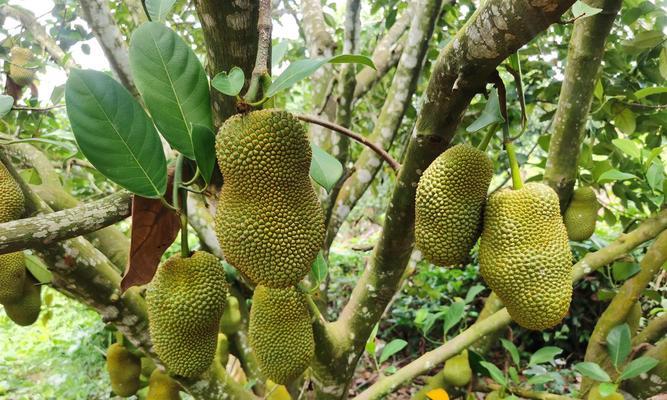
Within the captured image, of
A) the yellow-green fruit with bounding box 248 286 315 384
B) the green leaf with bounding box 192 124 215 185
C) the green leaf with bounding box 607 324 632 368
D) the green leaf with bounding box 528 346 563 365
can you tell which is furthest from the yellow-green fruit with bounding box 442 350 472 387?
the green leaf with bounding box 192 124 215 185

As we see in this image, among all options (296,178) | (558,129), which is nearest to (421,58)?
(558,129)

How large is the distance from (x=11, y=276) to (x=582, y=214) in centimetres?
117

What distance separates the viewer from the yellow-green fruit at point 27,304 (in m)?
1.10

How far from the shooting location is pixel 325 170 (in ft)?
1.90

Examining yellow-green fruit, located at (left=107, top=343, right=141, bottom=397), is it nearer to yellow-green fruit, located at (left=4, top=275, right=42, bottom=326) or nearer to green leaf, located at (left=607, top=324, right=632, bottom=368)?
yellow-green fruit, located at (left=4, top=275, right=42, bottom=326)

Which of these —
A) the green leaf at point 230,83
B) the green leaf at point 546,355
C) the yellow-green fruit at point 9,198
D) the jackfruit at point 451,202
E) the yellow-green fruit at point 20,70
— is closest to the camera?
the green leaf at point 230,83

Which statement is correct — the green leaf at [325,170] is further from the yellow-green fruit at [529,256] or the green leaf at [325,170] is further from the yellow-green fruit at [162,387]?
the yellow-green fruit at [162,387]

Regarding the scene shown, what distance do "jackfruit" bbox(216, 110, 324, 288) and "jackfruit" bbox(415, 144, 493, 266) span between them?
0.13 metres

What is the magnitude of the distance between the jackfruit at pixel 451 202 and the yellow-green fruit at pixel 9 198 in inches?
22.9

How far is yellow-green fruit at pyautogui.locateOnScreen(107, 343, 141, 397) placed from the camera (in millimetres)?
1148

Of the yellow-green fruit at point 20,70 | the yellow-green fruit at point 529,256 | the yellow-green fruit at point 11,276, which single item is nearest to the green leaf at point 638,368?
the yellow-green fruit at point 529,256

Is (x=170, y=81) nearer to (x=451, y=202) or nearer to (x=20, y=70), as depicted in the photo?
(x=451, y=202)

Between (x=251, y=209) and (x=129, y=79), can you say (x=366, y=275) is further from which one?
(x=129, y=79)

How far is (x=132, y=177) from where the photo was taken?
468 millimetres
